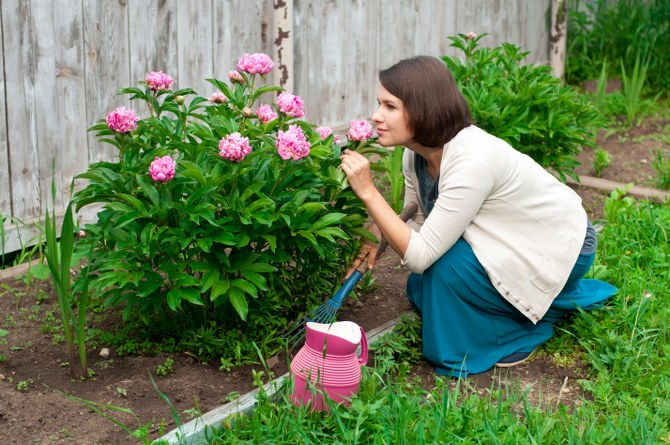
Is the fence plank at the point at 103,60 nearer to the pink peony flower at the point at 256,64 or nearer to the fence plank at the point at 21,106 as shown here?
the fence plank at the point at 21,106

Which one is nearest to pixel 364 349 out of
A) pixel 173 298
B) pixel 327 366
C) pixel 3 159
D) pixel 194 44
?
pixel 327 366

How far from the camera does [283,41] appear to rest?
5629mm

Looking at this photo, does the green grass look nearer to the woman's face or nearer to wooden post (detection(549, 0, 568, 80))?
the woman's face

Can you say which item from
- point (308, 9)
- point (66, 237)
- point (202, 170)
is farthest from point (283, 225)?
point (308, 9)

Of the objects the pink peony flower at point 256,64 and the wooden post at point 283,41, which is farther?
the wooden post at point 283,41

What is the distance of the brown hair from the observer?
3.66 meters

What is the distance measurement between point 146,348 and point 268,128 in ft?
2.99

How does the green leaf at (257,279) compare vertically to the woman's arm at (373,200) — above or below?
below

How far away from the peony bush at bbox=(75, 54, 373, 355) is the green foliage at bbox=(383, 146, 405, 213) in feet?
4.74

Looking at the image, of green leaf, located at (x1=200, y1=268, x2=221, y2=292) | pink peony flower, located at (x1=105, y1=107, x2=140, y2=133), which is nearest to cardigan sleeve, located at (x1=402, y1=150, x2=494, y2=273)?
green leaf, located at (x1=200, y1=268, x2=221, y2=292)

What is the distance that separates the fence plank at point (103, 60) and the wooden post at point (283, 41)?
3.44 ft

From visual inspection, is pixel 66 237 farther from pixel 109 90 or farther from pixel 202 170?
pixel 109 90

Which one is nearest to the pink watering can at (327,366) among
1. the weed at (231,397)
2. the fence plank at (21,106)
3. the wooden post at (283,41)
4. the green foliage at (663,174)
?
the weed at (231,397)

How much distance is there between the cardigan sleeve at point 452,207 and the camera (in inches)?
142
